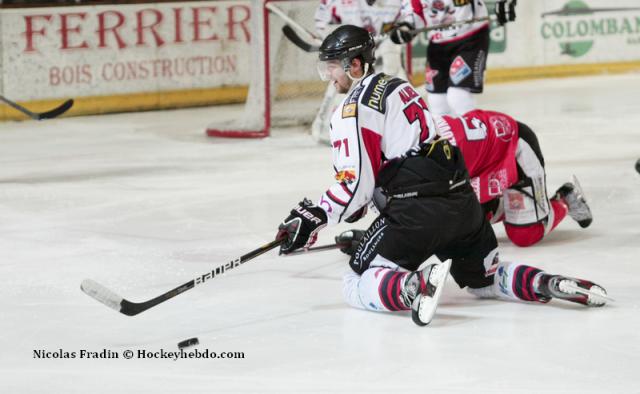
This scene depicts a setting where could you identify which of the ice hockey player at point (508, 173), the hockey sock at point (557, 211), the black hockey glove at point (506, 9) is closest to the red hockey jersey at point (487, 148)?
the ice hockey player at point (508, 173)

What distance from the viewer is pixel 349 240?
4.36m

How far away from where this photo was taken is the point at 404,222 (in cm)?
354

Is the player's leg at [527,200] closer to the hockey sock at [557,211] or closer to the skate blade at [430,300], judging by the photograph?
the hockey sock at [557,211]

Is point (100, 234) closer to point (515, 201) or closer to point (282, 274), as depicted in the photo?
point (282, 274)

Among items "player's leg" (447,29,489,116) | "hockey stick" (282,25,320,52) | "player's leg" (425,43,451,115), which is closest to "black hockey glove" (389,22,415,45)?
"player's leg" (425,43,451,115)

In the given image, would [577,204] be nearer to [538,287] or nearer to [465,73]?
[538,287]

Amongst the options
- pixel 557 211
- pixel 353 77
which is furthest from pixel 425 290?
pixel 557 211

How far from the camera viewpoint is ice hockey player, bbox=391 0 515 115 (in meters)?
6.01

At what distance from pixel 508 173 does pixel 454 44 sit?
69.1 inches

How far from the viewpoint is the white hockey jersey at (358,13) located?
701 centimetres

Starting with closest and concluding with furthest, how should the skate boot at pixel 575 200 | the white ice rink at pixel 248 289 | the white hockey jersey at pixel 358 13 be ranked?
the white ice rink at pixel 248 289 < the skate boot at pixel 575 200 < the white hockey jersey at pixel 358 13

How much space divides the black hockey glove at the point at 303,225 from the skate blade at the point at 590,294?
27.4 inches

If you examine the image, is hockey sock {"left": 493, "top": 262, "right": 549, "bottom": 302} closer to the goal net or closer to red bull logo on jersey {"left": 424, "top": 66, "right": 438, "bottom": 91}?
red bull logo on jersey {"left": 424, "top": 66, "right": 438, "bottom": 91}

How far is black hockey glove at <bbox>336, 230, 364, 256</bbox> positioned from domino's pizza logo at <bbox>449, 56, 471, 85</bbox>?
1.82m
